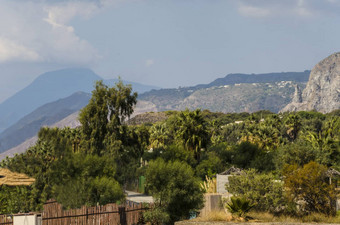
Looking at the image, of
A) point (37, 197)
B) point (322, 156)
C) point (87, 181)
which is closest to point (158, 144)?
point (322, 156)

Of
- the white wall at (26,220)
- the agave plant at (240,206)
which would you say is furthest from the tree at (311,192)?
the white wall at (26,220)

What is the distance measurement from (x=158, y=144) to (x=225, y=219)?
79001mm

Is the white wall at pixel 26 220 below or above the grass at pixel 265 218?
above

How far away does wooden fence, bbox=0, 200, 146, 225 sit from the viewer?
27.0m

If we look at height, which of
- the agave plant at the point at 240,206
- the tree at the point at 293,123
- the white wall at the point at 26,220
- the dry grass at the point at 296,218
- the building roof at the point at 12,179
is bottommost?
the dry grass at the point at 296,218

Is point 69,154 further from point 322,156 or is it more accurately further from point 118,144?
point 322,156

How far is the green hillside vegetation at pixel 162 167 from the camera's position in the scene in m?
33.0

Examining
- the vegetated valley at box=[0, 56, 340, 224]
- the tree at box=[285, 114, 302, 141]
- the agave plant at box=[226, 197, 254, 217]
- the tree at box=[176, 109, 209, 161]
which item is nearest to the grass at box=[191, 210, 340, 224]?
the vegetated valley at box=[0, 56, 340, 224]

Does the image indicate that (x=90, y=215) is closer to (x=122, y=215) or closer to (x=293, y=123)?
(x=122, y=215)

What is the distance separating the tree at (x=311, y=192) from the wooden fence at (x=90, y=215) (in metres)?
10.1

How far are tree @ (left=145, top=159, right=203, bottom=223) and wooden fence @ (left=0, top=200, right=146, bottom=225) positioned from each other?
5.71ft

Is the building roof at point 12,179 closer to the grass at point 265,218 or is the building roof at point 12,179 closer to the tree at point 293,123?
the grass at point 265,218

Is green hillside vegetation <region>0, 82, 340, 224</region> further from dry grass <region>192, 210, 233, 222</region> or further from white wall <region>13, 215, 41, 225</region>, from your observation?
white wall <region>13, 215, 41, 225</region>

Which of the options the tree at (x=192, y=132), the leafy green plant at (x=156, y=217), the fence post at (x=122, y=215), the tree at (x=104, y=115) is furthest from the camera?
the tree at (x=192, y=132)
